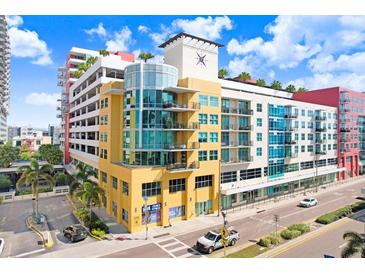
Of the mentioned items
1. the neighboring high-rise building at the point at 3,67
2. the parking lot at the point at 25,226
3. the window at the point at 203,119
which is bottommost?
the parking lot at the point at 25,226

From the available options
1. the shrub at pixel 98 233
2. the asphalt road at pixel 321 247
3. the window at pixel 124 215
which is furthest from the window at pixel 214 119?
the shrub at pixel 98 233

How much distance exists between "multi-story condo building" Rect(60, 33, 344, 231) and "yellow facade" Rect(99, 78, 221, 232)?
0.11 m

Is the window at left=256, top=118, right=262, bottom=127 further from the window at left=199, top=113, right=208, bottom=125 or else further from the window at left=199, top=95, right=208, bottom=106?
the window at left=199, top=95, right=208, bottom=106

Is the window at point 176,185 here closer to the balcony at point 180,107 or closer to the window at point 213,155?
the window at point 213,155

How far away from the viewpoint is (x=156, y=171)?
2856 centimetres

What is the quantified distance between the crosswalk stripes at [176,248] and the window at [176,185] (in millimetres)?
6094

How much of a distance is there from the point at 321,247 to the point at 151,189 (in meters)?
17.4

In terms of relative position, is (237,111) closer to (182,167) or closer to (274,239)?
(182,167)

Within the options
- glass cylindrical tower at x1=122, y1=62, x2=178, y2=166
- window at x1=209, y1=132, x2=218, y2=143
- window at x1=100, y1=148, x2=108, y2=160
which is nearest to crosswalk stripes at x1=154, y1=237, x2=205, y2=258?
glass cylindrical tower at x1=122, y1=62, x2=178, y2=166

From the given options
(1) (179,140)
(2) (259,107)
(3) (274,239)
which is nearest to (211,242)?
(3) (274,239)

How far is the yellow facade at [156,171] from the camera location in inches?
1081

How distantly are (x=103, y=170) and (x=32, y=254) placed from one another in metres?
14.4

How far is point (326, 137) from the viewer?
5594 cm

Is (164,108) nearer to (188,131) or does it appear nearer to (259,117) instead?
(188,131)
